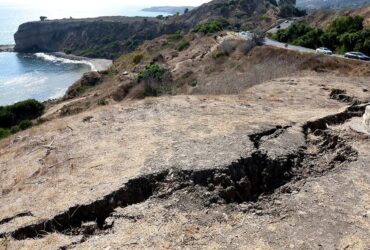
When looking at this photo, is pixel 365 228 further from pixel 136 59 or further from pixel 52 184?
pixel 136 59

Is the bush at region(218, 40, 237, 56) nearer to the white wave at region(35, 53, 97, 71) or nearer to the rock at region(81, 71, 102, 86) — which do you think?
the rock at region(81, 71, 102, 86)

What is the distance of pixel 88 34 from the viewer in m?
133

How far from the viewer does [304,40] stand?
143 feet

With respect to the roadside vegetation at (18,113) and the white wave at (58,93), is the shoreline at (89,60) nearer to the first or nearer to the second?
the white wave at (58,93)

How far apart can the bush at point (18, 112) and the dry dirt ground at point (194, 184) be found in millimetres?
21546

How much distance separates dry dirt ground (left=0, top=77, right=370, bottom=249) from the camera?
9750mm

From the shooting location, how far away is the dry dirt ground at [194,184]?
975 cm

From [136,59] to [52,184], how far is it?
4808cm

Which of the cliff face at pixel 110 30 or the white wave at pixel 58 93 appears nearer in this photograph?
the white wave at pixel 58 93

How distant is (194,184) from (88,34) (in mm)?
→ 127764

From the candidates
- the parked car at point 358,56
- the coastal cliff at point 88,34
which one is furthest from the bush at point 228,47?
the coastal cliff at point 88,34

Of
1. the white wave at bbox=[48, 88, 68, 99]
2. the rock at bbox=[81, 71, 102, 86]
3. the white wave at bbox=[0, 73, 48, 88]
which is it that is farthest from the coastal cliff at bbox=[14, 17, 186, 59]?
the rock at bbox=[81, 71, 102, 86]

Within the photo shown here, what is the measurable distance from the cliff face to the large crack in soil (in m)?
92.8

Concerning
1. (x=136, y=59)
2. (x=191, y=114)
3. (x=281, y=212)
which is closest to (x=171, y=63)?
(x=136, y=59)
